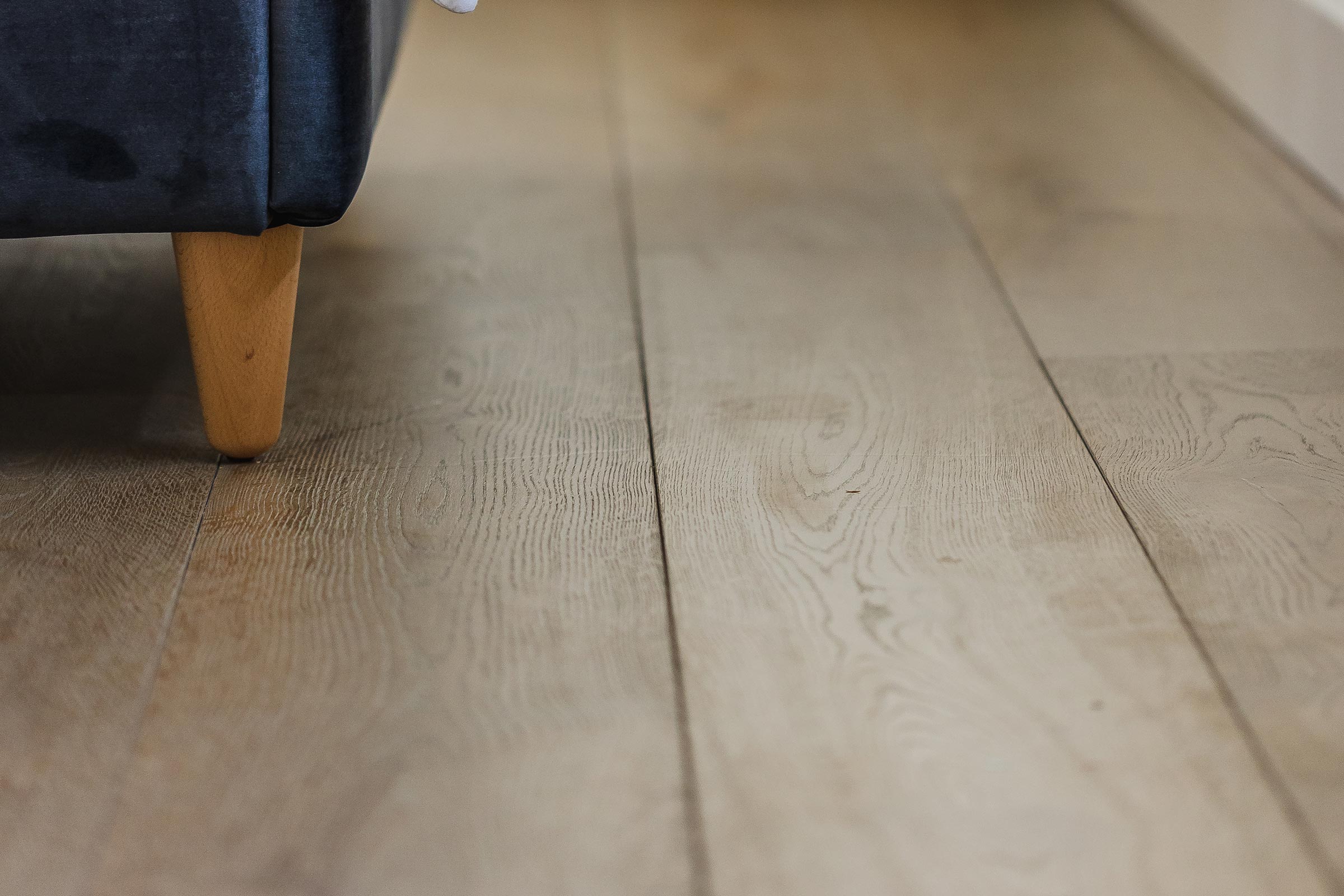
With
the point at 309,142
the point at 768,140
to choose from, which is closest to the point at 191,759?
the point at 309,142

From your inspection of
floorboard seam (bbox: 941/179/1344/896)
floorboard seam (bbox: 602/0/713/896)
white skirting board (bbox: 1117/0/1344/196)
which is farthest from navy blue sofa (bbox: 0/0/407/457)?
white skirting board (bbox: 1117/0/1344/196)

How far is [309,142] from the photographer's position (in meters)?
0.80

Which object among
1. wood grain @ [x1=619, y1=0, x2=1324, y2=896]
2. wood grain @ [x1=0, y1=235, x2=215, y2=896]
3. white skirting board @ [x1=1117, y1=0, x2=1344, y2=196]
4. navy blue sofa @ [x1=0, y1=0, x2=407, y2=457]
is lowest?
wood grain @ [x1=0, y1=235, x2=215, y2=896]

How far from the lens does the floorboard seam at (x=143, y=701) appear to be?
0.59 m

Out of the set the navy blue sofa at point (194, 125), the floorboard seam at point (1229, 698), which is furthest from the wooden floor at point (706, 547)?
the navy blue sofa at point (194, 125)

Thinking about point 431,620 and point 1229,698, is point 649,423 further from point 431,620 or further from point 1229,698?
point 1229,698

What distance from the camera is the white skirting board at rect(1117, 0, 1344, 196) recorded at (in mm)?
1375

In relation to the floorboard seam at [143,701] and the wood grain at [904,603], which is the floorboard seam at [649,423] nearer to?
the wood grain at [904,603]

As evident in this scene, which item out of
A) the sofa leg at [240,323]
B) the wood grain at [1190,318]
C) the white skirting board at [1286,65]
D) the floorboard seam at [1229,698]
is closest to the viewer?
the floorboard seam at [1229,698]

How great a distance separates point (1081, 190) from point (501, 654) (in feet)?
3.19

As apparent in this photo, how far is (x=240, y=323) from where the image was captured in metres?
0.86

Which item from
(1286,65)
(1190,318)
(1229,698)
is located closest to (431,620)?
(1229,698)

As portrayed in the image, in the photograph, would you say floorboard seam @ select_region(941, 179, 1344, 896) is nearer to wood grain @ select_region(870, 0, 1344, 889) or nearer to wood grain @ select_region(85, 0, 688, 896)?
wood grain @ select_region(870, 0, 1344, 889)

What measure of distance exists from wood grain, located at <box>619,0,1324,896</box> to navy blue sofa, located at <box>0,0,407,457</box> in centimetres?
32
